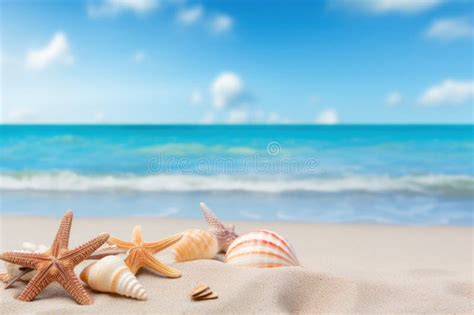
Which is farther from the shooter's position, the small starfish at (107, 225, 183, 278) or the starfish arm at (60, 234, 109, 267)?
the small starfish at (107, 225, 183, 278)

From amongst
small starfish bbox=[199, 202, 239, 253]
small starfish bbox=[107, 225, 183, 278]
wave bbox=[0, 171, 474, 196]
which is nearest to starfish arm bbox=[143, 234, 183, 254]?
small starfish bbox=[107, 225, 183, 278]

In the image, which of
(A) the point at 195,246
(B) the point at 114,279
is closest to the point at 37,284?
(B) the point at 114,279

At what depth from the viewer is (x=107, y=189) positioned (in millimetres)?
10164

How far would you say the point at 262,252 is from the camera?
128 inches

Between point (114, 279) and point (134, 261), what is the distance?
0.93ft

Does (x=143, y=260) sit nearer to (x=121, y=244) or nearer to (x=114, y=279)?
(x=121, y=244)

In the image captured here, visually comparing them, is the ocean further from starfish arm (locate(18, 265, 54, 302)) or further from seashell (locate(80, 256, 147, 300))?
starfish arm (locate(18, 265, 54, 302))

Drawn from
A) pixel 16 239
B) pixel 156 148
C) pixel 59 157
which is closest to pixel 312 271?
pixel 16 239

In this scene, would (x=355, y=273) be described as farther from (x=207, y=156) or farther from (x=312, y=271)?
(x=207, y=156)

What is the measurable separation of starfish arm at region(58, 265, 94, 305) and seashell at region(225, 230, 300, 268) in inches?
39.4

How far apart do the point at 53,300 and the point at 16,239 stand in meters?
2.89

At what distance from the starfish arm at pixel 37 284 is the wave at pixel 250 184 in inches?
266

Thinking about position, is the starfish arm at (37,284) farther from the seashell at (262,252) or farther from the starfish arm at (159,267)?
the seashell at (262,252)

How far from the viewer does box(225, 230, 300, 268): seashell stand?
323 cm
